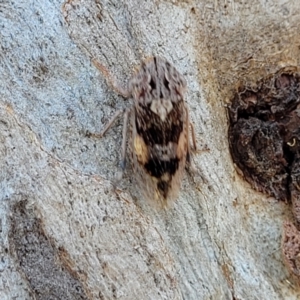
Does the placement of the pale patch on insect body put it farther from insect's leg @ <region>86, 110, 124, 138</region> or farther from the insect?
insect's leg @ <region>86, 110, 124, 138</region>

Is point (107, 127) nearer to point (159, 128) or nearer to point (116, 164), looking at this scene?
point (116, 164)

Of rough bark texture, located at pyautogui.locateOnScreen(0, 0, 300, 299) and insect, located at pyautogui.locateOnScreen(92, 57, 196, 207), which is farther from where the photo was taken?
insect, located at pyautogui.locateOnScreen(92, 57, 196, 207)

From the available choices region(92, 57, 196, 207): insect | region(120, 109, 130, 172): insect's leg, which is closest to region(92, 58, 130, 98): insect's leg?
region(92, 57, 196, 207): insect

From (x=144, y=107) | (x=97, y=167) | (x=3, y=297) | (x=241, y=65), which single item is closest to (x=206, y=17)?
(x=241, y=65)

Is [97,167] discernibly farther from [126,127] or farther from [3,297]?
[3,297]

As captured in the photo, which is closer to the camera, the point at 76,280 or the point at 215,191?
the point at 76,280

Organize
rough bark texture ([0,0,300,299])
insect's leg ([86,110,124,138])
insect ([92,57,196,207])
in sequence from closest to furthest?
1. rough bark texture ([0,0,300,299])
2. insect's leg ([86,110,124,138])
3. insect ([92,57,196,207])

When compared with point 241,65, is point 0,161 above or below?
Answer: below
